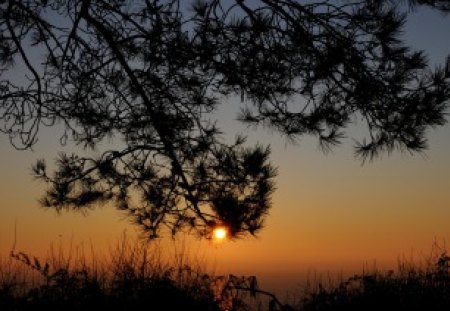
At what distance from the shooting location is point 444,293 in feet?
17.0

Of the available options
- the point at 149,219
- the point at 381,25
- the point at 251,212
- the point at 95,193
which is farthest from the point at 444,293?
the point at 95,193

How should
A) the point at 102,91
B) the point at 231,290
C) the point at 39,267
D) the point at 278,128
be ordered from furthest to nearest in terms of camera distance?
the point at 102,91
the point at 278,128
the point at 39,267
the point at 231,290

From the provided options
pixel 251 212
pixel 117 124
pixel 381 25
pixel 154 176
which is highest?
pixel 381 25

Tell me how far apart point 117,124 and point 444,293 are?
9.86ft

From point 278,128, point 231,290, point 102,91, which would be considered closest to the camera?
point 231,290

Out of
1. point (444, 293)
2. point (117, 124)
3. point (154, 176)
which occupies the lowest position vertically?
point (444, 293)

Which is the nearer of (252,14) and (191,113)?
(252,14)

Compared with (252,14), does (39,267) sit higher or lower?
lower

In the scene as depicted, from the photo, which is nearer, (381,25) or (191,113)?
(381,25)

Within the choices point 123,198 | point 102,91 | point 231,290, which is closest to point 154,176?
point 123,198

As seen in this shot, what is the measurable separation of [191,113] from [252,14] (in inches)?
39.3

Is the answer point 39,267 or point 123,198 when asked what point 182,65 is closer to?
point 123,198

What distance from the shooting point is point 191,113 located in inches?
234

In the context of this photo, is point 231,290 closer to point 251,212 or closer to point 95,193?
point 251,212
